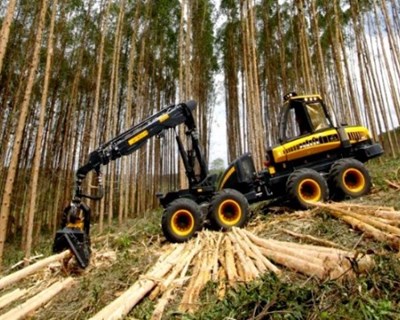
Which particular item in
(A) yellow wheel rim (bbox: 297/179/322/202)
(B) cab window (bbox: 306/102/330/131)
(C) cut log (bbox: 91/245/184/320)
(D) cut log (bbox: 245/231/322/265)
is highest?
(B) cab window (bbox: 306/102/330/131)

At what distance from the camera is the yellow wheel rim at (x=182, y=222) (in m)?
5.99

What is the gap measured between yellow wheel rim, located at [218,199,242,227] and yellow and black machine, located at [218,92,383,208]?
2.44ft

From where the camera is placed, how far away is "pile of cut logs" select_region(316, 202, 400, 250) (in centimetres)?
381

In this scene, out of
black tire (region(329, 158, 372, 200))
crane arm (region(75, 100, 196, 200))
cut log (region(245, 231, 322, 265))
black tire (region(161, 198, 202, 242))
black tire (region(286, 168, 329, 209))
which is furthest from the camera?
black tire (region(329, 158, 372, 200))

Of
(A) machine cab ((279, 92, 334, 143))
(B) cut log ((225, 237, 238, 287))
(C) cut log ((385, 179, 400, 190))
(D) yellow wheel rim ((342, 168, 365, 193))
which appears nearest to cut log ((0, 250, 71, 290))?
(B) cut log ((225, 237, 238, 287))

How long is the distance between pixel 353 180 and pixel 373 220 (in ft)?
8.26

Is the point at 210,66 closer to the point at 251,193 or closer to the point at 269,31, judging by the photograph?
the point at 269,31

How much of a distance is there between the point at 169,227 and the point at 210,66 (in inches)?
743

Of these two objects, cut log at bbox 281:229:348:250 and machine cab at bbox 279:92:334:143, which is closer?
cut log at bbox 281:229:348:250

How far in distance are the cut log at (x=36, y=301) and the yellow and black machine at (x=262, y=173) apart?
43.5 inches

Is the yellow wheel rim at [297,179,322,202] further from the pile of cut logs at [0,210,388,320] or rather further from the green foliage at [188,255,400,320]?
the green foliage at [188,255,400,320]

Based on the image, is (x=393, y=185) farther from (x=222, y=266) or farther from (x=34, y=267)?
(x=34, y=267)

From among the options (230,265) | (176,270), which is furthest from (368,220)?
(176,270)

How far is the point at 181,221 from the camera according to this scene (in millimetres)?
6078
